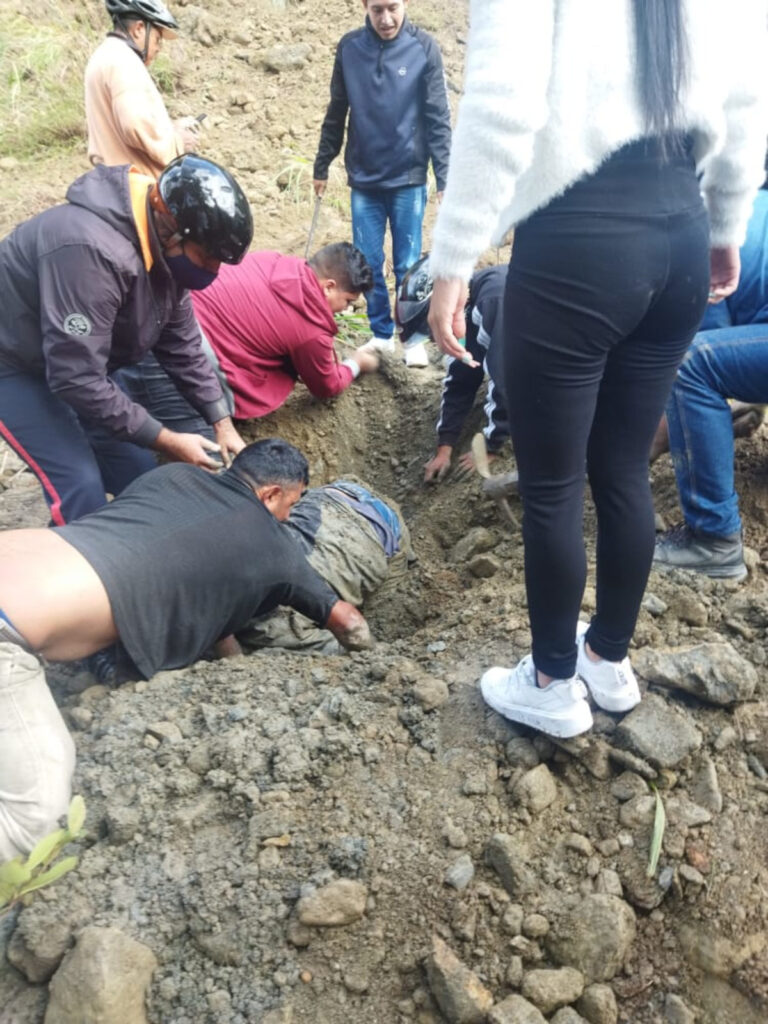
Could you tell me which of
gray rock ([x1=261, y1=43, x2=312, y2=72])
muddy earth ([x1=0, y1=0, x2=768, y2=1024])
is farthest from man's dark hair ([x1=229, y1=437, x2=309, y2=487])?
gray rock ([x1=261, y1=43, x2=312, y2=72])

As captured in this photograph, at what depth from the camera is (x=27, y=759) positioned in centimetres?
181

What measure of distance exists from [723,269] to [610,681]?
0.97m

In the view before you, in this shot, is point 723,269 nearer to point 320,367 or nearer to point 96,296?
point 96,296

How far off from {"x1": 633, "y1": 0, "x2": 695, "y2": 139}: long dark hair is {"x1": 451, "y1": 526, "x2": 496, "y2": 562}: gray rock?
2097 millimetres

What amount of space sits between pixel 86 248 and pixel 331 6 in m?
7.75

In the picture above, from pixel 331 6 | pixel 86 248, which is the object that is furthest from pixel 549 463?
pixel 331 6

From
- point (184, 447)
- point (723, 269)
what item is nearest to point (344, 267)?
point (184, 447)

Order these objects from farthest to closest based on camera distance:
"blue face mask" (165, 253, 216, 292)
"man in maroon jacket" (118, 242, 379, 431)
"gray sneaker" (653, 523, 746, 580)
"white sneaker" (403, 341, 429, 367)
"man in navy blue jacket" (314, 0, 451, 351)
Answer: "white sneaker" (403, 341, 429, 367), "man in navy blue jacket" (314, 0, 451, 351), "man in maroon jacket" (118, 242, 379, 431), "blue face mask" (165, 253, 216, 292), "gray sneaker" (653, 523, 746, 580)

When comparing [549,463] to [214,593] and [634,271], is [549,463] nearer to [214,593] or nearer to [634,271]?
[634,271]

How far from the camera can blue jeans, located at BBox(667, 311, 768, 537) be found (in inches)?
91.0

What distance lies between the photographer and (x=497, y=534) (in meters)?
3.29

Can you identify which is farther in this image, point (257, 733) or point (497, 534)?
point (497, 534)

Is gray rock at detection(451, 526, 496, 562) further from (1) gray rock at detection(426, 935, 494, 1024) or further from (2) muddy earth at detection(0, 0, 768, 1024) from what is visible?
(1) gray rock at detection(426, 935, 494, 1024)

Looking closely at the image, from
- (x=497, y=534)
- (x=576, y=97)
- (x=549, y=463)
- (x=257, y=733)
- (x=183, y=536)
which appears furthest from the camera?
(x=497, y=534)
